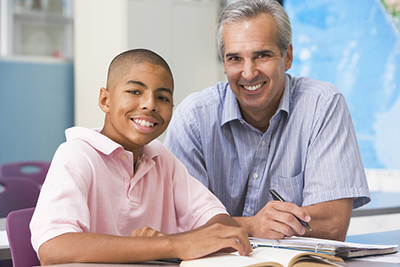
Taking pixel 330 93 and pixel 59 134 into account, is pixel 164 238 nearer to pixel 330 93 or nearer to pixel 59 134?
pixel 330 93

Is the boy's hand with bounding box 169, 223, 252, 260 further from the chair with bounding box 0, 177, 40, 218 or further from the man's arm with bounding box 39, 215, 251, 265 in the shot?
the chair with bounding box 0, 177, 40, 218

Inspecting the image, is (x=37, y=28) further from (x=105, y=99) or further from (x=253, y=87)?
(x=105, y=99)

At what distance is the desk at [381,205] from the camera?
1.93 m

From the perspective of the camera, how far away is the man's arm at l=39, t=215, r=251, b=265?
816 millimetres

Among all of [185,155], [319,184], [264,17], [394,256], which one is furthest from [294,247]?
[264,17]

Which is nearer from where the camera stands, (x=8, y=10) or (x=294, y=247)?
(x=294, y=247)

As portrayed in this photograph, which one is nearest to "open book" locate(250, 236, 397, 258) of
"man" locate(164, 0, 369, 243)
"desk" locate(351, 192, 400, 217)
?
"man" locate(164, 0, 369, 243)

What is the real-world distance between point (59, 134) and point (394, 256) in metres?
3.43

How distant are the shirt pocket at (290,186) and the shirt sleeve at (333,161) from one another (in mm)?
34

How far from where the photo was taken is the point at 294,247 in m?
0.98

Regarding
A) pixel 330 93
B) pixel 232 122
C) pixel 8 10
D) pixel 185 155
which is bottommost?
pixel 185 155

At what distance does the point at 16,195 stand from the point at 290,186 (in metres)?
1.08

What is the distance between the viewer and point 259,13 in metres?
1.46

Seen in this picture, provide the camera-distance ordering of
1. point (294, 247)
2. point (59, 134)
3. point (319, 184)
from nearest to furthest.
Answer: point (294, 247), point (319, 184), point (59, 134)
